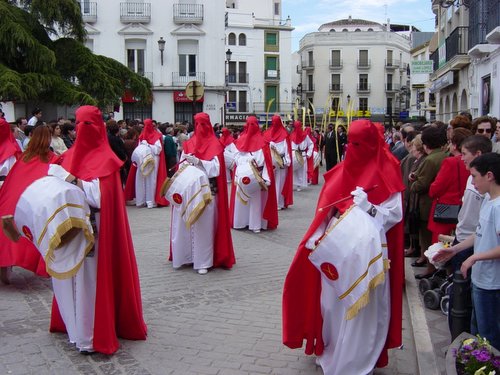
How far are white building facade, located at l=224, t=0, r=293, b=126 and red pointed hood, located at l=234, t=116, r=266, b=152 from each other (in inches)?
1828

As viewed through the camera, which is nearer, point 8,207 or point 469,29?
point 8,207

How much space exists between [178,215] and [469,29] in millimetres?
17508

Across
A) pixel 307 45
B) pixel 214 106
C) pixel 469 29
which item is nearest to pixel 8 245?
pixel 469 29

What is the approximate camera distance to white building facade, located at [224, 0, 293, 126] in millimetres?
58812

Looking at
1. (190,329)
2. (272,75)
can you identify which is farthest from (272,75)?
(190,329)

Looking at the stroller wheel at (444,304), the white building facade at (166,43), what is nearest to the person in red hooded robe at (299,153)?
the stroller wheel at (444,304)

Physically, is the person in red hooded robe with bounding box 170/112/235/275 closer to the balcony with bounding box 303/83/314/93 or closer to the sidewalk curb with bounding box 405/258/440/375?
the sidewalk curb with bounding box 405/258/440/375

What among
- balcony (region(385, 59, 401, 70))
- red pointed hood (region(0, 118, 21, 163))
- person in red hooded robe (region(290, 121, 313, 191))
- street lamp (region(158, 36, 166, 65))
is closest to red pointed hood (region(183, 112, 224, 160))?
red pointed hood (region(0, 118, 21, 163))

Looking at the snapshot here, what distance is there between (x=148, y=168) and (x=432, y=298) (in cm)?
901

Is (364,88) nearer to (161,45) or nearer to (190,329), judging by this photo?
(161,45)

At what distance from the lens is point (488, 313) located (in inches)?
165

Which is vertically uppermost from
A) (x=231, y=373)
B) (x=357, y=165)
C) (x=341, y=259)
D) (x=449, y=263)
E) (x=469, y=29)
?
(x=469, y=29)

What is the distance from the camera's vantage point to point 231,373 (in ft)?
15.9

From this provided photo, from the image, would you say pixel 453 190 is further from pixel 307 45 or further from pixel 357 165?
pixel 307 45
